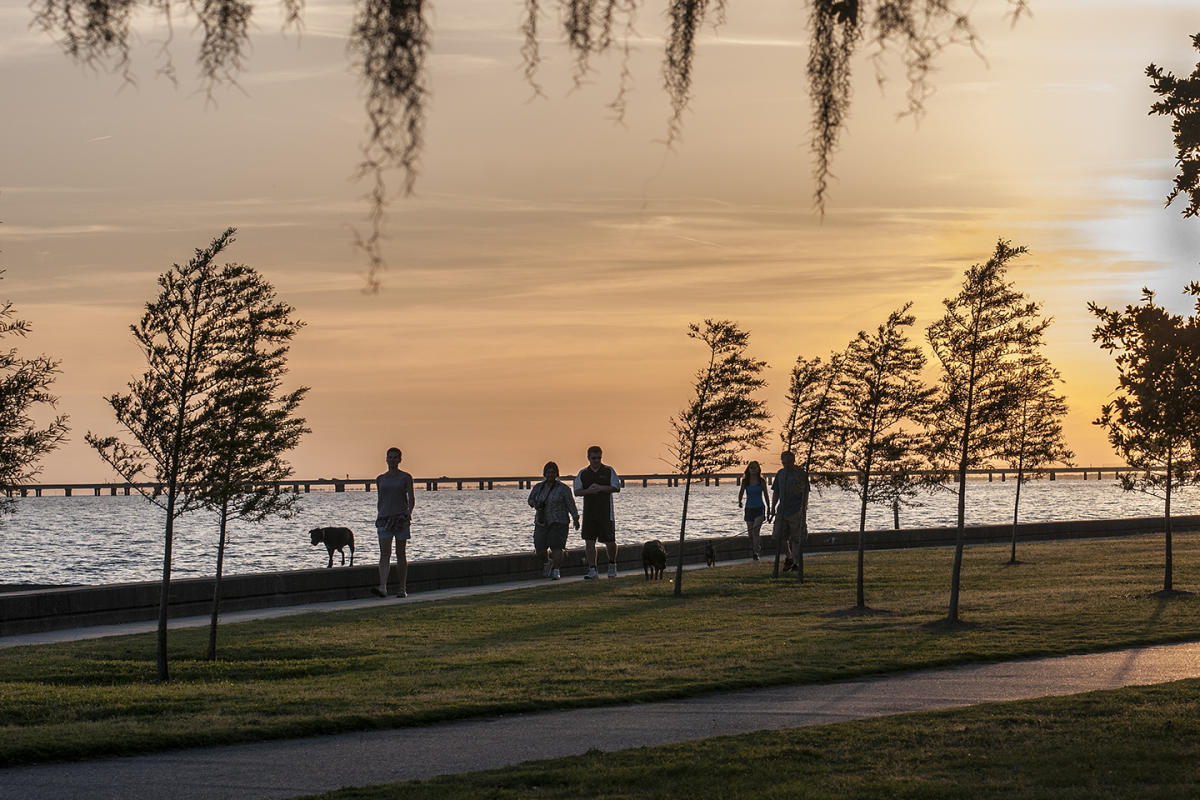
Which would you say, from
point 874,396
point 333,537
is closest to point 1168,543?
point 874,396

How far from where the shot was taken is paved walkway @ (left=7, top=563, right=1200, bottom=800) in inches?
311

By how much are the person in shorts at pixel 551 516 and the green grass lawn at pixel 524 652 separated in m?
1.08

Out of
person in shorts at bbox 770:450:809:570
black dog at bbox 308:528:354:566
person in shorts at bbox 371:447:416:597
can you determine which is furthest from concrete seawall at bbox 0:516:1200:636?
black dog at bbox 308:528:354:566

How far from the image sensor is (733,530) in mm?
82375

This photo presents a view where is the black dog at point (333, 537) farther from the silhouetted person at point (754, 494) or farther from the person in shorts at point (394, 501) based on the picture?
the person in shorts at point (394, 501)

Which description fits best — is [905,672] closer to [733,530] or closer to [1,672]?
[1,672]

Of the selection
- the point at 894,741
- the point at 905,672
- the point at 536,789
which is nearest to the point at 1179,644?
the point at 905,672

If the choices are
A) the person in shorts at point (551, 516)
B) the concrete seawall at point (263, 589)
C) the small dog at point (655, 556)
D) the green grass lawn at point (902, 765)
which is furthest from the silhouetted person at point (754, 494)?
the green grass lawn at point (902, 765)

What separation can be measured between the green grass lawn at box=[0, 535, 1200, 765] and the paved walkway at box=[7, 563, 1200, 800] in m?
0.45

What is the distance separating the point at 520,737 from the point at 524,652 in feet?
15.2

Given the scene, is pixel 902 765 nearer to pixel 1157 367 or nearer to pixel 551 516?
pixel 1157 367

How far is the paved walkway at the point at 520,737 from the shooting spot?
7.91 meters

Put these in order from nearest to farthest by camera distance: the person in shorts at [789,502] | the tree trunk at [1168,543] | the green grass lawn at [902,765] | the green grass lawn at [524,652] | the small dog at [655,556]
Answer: the green grass lawn at [902,765]
the green grass lawn at [524,652]
the tree trunk at [1168,543]
the person in shorts at [789,502]
the small dog at [655,556]

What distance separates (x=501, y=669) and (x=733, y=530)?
70.5 meters
